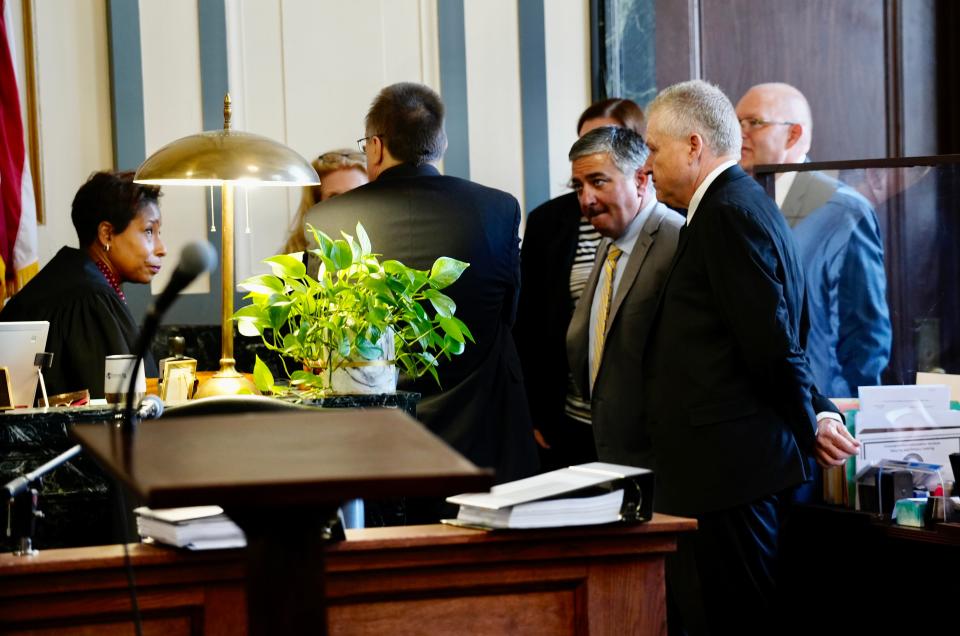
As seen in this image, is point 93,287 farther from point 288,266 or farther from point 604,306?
point 604,306

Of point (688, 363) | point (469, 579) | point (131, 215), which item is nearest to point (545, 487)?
point (469, 579)

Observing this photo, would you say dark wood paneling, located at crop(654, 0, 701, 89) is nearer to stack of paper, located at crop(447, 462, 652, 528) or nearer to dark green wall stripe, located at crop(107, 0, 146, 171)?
dark green wall stripe, located at crop(107, 0, 146, 171)

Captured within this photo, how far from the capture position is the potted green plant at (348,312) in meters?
2.62

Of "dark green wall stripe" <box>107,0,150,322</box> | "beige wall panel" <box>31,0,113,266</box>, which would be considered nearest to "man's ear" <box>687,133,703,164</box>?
"dark green wall stripe" <box>107,0,150,322</box>

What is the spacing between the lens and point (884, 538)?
3115mm

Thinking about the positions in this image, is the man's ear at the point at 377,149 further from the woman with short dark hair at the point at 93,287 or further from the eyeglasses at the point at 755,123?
the eyeglasses at the point at 755,123

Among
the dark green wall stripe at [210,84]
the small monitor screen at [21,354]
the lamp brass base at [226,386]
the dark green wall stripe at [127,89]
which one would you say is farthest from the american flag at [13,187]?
the lamp brass base at [226,386]

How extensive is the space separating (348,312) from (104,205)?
4.73ft

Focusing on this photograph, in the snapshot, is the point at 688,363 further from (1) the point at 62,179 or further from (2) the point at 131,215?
(1) the point at 62,179

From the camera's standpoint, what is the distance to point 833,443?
2.97m

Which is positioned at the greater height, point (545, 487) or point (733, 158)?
point (733, 158)

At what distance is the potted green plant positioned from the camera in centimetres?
262

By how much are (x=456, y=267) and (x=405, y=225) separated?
675mm

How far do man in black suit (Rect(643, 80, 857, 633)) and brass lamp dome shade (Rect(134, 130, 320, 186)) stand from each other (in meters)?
0.98
